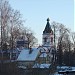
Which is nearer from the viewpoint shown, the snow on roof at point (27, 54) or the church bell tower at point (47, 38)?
the snow on roof at point (27, 54)

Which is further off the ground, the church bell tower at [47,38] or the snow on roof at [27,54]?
the church bell tower at [47,38]

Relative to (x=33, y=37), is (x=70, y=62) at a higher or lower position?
lower

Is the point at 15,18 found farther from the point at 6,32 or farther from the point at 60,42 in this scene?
the point at 60,42

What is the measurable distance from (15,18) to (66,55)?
112 ft

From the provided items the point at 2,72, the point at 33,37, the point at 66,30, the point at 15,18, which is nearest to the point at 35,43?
the point at 33,37

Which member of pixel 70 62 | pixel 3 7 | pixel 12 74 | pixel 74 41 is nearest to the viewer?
pixel 12 74

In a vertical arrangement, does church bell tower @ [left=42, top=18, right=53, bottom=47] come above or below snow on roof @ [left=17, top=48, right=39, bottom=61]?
above

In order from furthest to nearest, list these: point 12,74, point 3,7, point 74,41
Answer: point 74,41, point 3,7, point 12,74

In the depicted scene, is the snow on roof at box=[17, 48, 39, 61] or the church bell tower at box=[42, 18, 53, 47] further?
the church bell tower at box=[42, 18, 53, 47]

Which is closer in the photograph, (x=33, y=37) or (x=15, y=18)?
(x=15, y=18)

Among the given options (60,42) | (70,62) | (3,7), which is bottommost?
(70,62)

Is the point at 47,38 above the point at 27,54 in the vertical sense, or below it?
above

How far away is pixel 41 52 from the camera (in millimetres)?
81375

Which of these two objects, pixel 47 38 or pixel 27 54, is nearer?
pixel 27 54
